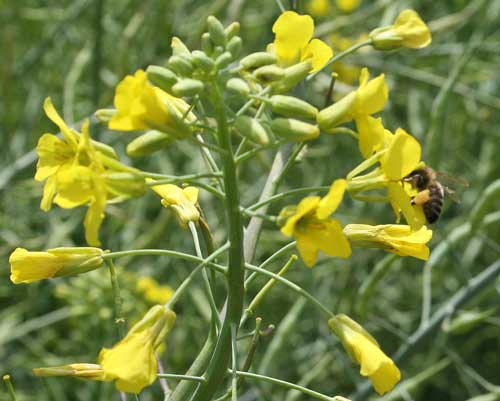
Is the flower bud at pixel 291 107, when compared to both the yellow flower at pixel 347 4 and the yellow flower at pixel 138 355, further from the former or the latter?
the yellow flower at pixel 347 4

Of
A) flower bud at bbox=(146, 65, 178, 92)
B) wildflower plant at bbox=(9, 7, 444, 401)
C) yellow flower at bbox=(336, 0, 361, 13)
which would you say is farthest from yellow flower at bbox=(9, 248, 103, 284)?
yellow flower at bbox=(336, 0, 361, 13)

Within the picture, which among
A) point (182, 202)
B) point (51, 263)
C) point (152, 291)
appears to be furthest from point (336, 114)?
point (152, 291)

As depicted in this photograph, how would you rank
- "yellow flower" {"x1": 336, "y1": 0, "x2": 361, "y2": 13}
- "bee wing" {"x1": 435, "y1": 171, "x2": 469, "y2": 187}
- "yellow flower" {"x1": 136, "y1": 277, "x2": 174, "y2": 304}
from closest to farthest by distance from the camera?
"bee wing" {"x1": 435, "y1": 171, "x2": 469, "y2": 187} < "yellow flower" {"x1": 136, "y1": 277, "x2": 174, "y2": 304} < "yellow flower" {"x1": 336, "y1": 0, "x2": 361, "y2": 13}

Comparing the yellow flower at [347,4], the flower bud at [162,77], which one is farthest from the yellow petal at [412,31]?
the yellow flower at [347,4]

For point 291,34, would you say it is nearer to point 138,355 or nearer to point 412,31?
point 412,31

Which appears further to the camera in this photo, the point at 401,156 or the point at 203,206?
the point at 203,206

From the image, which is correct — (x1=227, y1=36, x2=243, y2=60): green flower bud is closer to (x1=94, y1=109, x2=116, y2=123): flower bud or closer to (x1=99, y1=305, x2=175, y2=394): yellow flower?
(x1=94, y1=109, x2=116, y2=123): flower bud

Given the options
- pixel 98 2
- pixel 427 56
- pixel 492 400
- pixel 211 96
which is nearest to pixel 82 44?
pixel 98 2

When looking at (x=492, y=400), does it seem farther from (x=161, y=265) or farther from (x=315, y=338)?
(x=161, y=265)
